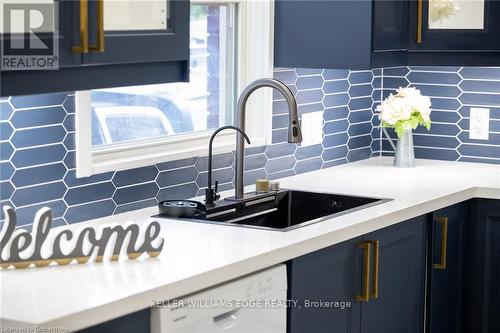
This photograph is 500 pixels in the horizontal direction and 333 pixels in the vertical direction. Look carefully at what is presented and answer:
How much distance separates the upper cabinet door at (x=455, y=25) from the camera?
12.5ft

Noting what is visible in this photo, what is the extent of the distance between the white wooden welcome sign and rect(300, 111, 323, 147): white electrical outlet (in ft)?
5.12

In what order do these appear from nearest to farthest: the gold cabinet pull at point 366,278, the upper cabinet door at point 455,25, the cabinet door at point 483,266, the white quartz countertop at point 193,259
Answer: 1. the white quartz countertop at point 193,259
2. the gold cabinet pull at point 366,278
3. the cabinet door at point 483,266
4. the upper cabinet door at point 455,25

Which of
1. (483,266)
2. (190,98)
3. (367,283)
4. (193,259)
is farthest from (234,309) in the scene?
(483,266)

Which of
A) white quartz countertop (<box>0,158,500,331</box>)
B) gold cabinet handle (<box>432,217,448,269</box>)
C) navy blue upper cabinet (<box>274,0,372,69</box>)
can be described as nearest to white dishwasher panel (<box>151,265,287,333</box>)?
white quartz countertop (<box>0,158,500,331</box>)

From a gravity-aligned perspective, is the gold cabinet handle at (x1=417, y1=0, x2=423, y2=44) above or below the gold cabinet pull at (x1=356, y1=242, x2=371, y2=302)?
above

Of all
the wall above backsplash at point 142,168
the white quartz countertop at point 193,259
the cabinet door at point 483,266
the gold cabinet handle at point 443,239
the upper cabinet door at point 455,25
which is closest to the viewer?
the white quartz countertop at point 193,259

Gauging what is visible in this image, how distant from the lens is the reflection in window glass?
3143mm

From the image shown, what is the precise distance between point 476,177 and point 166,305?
192 cm

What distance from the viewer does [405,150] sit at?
13.4 feet

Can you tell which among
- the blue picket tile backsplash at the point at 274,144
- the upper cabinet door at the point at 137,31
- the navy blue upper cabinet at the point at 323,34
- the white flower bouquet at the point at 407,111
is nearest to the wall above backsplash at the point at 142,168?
the blue picket tile backsplash at the point at 274,144

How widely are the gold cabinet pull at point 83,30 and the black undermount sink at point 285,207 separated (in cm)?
97

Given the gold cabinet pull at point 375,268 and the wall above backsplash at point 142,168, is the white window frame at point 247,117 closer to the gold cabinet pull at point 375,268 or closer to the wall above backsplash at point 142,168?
the wall above backsplash at point 142,168

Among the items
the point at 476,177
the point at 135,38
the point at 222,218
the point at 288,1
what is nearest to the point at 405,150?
the point at 476,177

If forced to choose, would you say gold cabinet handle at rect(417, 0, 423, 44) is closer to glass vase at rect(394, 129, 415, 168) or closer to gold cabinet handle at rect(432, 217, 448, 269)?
glass vase at rect(394, 129, 415, 168)
